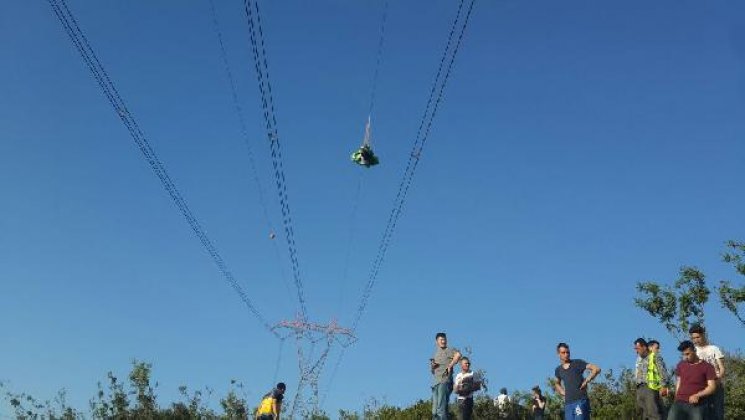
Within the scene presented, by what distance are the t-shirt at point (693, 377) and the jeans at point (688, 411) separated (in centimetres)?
9

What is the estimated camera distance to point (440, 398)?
15.2 m

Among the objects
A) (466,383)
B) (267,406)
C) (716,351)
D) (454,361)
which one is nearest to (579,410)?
(716,351)

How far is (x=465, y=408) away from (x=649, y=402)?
3.94m

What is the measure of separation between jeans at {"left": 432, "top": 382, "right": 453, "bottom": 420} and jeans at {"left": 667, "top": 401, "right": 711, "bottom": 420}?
493 cm

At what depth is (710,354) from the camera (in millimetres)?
12312

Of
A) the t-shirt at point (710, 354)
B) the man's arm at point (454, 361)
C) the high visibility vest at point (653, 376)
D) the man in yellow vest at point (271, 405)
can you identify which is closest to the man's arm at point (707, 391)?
the t-shirt at point (710, 354)

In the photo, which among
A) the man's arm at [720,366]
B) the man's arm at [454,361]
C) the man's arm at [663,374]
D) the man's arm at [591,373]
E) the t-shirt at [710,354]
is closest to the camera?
the man's arm at [720,366]

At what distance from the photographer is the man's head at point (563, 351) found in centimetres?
1319

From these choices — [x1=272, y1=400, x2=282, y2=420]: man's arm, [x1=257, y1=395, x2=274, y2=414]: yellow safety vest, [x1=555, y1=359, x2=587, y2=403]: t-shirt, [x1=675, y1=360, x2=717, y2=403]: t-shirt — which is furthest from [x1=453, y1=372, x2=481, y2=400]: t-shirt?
[x1=675, y1=360, x2=717, y2=403]: t-shirt

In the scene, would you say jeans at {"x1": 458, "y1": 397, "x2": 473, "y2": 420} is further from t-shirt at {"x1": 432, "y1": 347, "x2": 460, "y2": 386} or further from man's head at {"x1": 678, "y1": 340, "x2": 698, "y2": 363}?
man's head at {"x1": 678, "y1": 340, "x2": 698, "y2": 363}

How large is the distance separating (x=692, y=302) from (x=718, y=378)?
25908 mm

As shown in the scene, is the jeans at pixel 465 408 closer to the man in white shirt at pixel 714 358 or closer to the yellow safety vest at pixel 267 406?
the yellow safety vest at pixel 267 406

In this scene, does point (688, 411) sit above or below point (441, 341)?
below

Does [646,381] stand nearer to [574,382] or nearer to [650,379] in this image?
[650,379]
